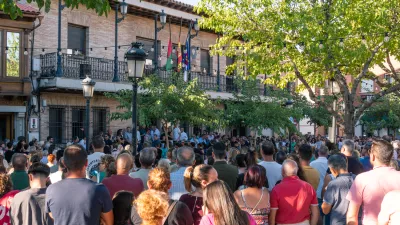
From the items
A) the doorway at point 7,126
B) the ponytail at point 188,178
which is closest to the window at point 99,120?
the doorway at point 7,126

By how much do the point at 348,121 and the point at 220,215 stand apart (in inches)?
514

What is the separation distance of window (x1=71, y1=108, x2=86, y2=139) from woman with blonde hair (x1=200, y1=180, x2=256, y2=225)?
55.9ft

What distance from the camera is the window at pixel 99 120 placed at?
20.8 meters

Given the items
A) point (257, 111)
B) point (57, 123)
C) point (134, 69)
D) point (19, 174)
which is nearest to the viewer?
point (19, 174)

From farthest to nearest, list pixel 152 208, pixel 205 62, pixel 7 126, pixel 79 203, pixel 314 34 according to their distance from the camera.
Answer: pixel 205 62 → pixel 7 126 → pixel 314 34 → pixel 79 203 → pixel 152 208

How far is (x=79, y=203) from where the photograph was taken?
4.31 meters

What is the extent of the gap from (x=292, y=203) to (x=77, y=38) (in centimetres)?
1694

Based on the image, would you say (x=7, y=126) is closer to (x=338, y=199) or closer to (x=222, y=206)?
(x=338, y=199)

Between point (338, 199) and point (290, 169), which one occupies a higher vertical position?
point (290, 169)

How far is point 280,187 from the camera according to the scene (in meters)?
5.37

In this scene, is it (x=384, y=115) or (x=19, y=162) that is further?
(x=384, y=115)

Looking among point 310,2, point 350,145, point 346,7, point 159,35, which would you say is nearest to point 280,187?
point 350,145

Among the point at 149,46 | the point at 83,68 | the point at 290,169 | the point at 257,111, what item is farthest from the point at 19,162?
the point at 149,46

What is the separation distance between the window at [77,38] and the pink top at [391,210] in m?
18.0
